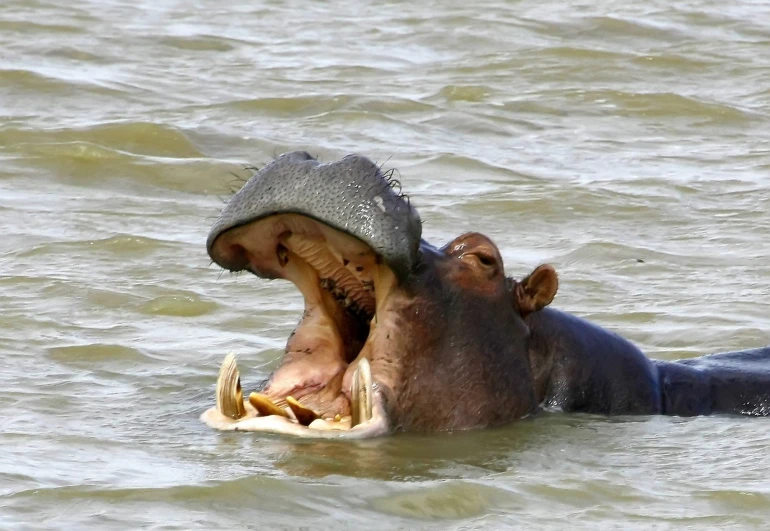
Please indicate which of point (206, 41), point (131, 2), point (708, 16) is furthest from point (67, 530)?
point (708, 16)

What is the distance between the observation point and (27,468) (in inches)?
183

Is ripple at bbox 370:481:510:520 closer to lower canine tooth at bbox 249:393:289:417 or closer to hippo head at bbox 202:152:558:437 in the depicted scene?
hippo head at bbox 202:152:558:437

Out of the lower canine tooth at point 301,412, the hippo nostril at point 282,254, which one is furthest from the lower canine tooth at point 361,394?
the hippo nostril at point 282,254

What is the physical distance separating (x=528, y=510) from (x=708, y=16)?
12.1m

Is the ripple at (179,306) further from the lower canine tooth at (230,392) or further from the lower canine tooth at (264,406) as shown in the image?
the lower canine tooth at (264,406)

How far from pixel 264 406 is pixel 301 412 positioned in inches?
4.4

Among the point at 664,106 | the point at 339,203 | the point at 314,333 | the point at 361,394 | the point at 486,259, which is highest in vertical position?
the point at 664,106

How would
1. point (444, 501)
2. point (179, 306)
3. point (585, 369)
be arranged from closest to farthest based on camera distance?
point (444, 501) < point (585, 369) < point (179, 306)

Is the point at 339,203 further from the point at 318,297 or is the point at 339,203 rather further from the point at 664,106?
the point at 664,106

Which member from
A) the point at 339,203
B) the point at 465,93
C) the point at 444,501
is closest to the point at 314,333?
the point at 339,203

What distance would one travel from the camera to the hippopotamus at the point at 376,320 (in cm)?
476

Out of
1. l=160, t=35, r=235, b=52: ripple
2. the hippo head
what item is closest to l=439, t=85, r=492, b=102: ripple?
l=160, t=35, r=235, b=52: ripple

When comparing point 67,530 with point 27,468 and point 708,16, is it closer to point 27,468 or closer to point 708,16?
point 27,468

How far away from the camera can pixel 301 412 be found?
16.2 ft
